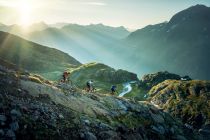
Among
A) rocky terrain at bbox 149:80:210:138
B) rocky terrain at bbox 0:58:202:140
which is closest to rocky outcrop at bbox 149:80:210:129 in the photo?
rocky terrain at bbox 149:80:210:138

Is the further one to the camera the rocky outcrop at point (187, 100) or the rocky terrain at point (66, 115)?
the rocky outcrop at point (187, 100)

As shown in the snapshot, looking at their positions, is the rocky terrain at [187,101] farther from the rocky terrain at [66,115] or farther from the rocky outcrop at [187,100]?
the rocky terrain at [66,115]

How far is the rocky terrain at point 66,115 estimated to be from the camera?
3238 cm

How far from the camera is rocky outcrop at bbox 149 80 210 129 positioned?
13875 cm

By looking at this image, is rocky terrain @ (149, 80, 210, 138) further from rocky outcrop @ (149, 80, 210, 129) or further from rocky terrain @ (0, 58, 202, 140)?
rocky terrain @ (0, 58, 202, 140)

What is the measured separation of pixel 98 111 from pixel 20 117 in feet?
48.2

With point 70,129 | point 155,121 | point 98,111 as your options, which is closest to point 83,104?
point 98,111

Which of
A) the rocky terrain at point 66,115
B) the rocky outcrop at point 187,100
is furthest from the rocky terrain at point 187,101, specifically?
the rocky terrain at point 66,115

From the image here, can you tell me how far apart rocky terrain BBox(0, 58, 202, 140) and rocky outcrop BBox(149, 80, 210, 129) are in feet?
273

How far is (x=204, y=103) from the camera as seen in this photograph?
147 meters

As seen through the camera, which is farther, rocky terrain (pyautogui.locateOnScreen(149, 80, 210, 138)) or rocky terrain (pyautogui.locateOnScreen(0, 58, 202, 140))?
rocky terrain (pyautogui.locateOnScreen(149, 80, 210, 138))

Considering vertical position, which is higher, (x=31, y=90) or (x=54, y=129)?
(x=31, y=90)

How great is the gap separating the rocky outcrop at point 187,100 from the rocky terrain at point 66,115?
8312 centimetres

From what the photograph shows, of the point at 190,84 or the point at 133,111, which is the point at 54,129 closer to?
the point at 133,111
